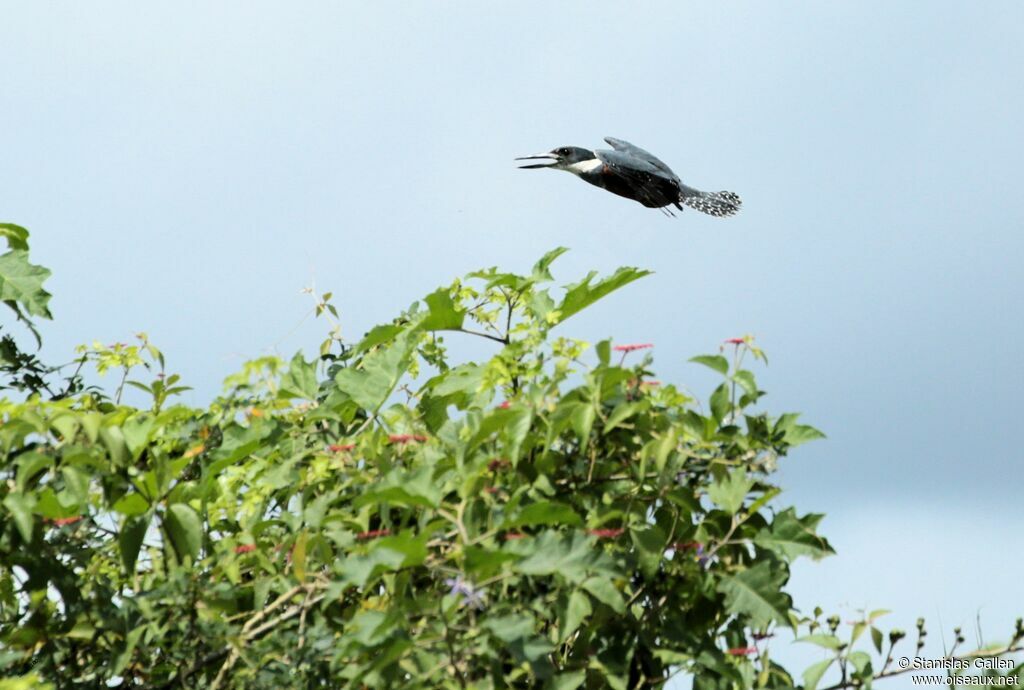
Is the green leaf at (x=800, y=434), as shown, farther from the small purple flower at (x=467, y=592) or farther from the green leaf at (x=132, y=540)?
the green leaf at (x=132, y=540)

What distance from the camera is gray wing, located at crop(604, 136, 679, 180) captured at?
9444 millimetres

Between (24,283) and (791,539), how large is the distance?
2.83 m

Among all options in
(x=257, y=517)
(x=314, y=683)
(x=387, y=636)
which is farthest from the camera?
(x=257, y=517)

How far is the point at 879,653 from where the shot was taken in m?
4.30

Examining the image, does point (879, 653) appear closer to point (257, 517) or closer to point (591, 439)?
point (591, 439)

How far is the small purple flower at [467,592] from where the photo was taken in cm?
352

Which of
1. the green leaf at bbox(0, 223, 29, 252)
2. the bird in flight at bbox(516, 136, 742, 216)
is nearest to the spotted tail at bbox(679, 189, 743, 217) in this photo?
the bird in flight at bbox(516, 136, 742, 216)

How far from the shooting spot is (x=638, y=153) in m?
9.66

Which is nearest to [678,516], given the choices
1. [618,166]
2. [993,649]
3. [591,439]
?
[591,439]

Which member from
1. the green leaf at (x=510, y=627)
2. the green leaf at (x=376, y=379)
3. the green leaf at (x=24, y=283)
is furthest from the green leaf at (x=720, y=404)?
the green leaf at (x=24, y=283)

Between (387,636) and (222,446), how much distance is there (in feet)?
4.35

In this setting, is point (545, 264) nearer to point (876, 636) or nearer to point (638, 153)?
point (876, 636)

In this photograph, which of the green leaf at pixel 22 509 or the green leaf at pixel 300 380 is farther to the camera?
the green leaf at pixel 300 380

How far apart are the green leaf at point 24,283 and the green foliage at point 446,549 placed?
0.95m
